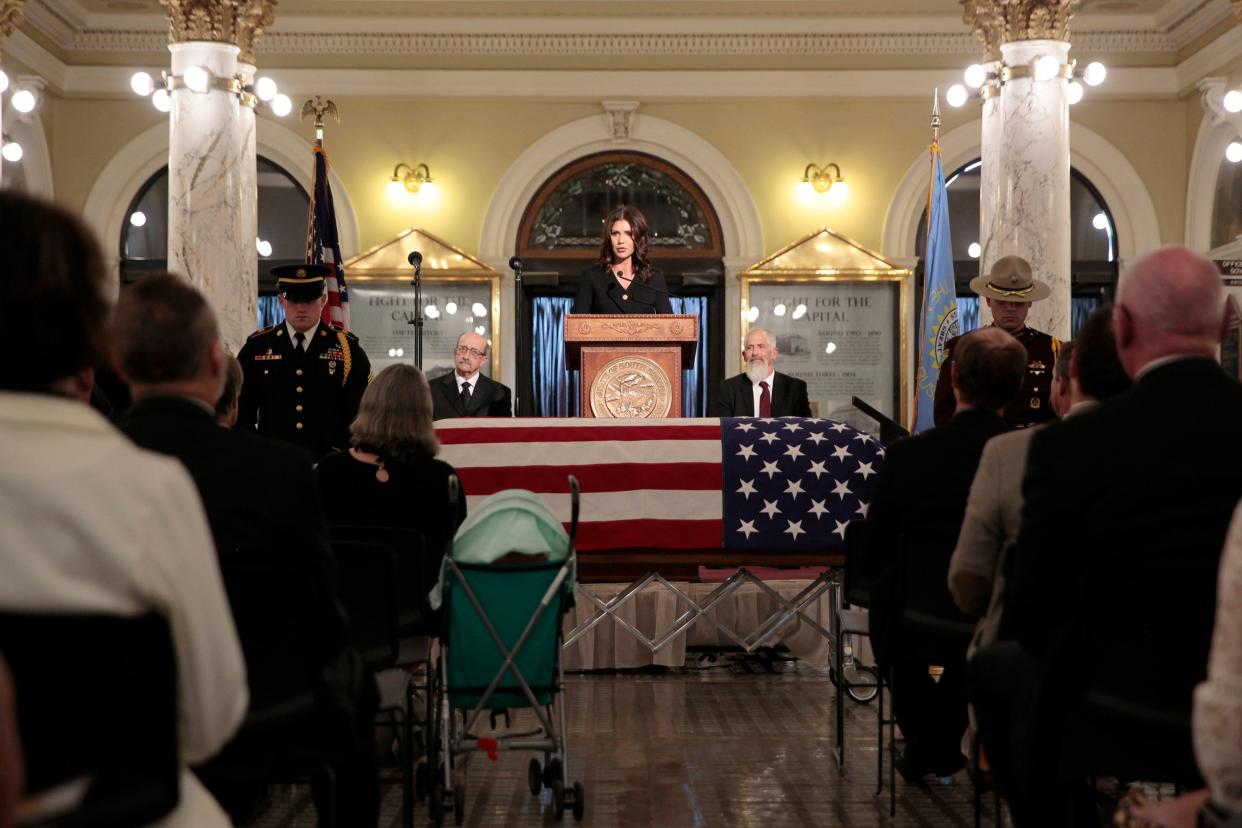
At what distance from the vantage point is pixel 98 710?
5.18 ft

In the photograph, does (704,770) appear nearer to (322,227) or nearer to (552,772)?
(552,772)

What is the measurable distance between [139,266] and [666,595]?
7589 millimetres

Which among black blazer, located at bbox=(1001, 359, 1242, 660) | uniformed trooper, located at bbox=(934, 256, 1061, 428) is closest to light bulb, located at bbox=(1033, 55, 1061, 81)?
uniformed trooper, located at bbox=(934, 256, 1061, 428)

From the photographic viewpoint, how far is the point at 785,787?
460cm

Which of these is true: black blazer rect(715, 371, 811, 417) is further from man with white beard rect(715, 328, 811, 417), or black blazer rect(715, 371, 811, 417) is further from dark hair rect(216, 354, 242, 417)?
dark hair rect(216, 354, 242, 417)

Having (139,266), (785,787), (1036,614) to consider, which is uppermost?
(139,266)

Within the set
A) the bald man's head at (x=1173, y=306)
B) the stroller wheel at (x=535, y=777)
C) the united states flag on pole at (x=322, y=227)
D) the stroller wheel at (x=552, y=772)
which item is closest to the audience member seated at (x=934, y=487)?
the stroller wheel at (x=552, y=772)

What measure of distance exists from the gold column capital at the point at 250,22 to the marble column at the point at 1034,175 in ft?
15.8

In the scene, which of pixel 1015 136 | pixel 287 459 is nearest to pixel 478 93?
pixel 1015 136

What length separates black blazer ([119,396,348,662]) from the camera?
245 centimetres

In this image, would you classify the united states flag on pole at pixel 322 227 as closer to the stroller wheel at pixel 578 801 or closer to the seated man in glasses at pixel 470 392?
the seated man in glasses at pixel 470 392

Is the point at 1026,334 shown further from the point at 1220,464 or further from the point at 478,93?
the point at 478,93

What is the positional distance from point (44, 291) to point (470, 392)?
24.3 feet

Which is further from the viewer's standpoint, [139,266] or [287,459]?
[139,266]
